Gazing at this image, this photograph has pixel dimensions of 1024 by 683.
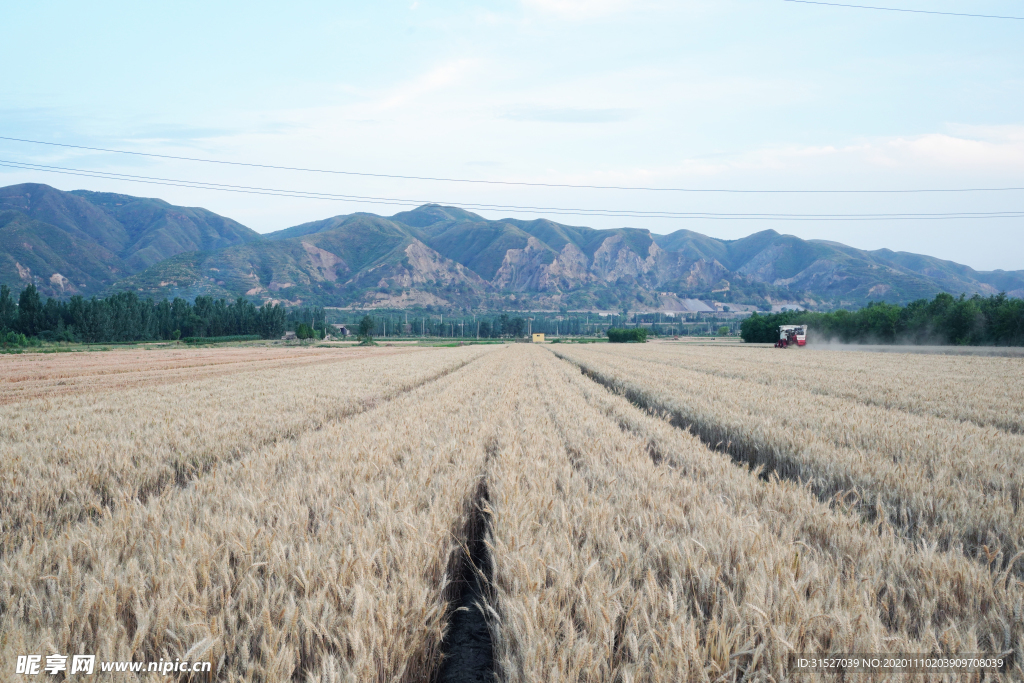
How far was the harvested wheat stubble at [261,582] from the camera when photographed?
2.29m

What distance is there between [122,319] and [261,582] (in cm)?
11803

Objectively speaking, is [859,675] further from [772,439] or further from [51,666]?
[772,439]

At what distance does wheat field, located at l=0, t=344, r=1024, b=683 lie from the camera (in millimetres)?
2330

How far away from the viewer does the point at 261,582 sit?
287 centimetres

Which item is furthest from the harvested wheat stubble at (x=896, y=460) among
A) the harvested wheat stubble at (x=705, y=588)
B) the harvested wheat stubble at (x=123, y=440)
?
the harvested wheat stubble at (x=123, y=440)

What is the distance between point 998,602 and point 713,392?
11.9 meters

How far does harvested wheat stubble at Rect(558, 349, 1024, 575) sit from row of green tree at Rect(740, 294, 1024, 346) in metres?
78.5

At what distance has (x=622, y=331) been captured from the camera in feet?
437

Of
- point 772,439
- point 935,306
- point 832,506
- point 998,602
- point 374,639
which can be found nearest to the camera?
point 374,639

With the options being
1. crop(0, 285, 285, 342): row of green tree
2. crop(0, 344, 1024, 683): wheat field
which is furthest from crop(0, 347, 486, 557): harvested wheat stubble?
crop(0, 285, 285, 342): row of green tree

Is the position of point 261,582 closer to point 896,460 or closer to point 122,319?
point 896,460

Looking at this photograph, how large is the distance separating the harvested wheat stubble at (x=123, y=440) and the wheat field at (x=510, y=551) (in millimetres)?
51

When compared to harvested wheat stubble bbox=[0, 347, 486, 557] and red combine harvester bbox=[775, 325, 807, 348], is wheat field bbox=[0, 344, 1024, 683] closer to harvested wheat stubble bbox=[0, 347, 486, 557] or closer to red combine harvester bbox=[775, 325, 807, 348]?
harvested wheat stubble bbox=[0, 347, 486, 557]

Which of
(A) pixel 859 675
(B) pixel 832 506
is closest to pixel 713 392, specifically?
(B) pixel 832 506
